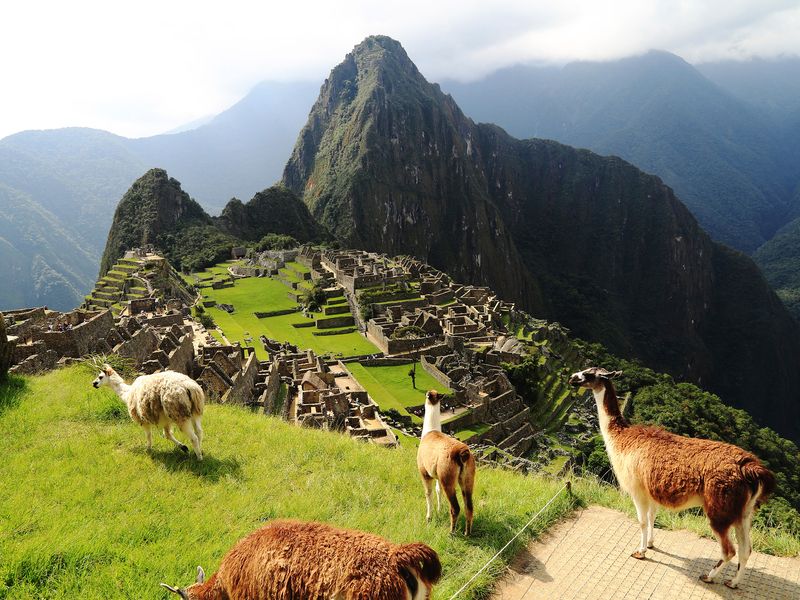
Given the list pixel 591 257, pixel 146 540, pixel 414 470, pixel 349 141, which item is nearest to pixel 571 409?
pixel 414 470

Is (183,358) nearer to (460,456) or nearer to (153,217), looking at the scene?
(460,456)

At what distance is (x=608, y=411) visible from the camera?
589cm

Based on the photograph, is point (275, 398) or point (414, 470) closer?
point (414, 470)

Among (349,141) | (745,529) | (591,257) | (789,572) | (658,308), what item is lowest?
(658,308)

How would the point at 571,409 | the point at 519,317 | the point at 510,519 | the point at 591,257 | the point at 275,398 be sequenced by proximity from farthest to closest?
the point at 591,257 → the point at 519,317 → the point at 571,409 → the point at 275,398 → the point at 510,519

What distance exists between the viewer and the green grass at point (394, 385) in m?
28.3

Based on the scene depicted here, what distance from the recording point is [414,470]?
7.55 meters

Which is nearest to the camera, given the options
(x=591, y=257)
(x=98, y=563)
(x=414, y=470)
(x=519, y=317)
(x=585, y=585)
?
(x=98, y=563)

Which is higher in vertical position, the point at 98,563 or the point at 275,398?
the point at 98,563

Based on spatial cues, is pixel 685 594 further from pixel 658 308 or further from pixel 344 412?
pixel 658 308

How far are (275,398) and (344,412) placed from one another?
2.60 metres

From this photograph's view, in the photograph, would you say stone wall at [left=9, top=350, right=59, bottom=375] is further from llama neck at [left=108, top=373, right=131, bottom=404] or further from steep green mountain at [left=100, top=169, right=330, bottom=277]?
steep green mountain at [left=100, top=169, right=330, bottom=277]

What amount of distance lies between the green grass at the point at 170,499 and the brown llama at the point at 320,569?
1108 mm

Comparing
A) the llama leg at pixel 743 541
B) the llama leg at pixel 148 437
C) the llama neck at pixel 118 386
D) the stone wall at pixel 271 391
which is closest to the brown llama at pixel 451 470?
the llama leg at pixel 743 541
